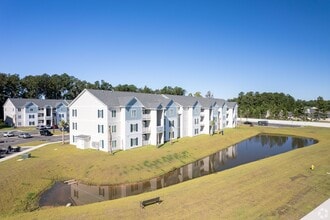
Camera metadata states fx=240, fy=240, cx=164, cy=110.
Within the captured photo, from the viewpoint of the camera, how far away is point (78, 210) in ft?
66.6

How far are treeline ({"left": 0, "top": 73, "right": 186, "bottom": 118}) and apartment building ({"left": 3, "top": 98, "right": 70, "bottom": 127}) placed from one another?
11.9 meters

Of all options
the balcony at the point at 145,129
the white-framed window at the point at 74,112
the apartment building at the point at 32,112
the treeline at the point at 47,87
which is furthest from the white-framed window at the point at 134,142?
the treeline at the point at 47,87

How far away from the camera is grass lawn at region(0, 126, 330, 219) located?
19.6m

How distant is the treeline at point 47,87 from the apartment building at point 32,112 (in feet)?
39.2

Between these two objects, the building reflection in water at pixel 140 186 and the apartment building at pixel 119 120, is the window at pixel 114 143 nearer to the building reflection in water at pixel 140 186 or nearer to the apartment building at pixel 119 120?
the apartment building at pixel 119 120

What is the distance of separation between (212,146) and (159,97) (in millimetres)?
16765

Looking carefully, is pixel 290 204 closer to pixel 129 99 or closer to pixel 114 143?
pixel 114 143

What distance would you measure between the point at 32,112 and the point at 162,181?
6337 cm

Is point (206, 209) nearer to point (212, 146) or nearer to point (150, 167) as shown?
point (150, 167)

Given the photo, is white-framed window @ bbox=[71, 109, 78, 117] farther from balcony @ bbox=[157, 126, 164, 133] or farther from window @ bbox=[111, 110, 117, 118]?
balcony @ bbox=[157, 126, 164, 133]

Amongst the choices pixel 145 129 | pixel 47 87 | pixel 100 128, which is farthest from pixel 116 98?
pixel 47 87

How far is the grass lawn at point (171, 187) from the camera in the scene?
19.6m

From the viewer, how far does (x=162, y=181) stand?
3131 centimetres

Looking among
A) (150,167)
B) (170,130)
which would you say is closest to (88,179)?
(150,167)
